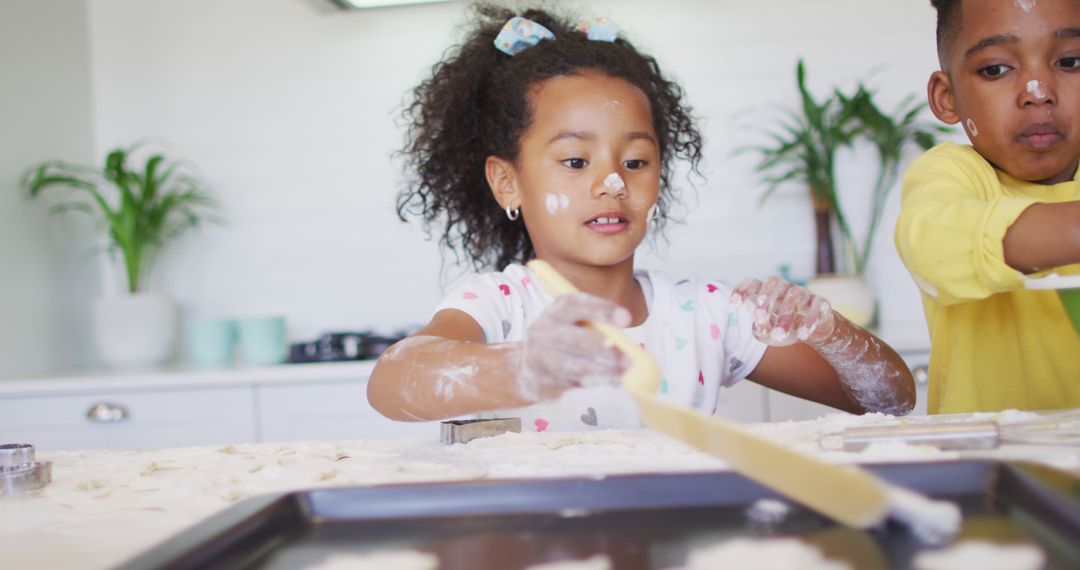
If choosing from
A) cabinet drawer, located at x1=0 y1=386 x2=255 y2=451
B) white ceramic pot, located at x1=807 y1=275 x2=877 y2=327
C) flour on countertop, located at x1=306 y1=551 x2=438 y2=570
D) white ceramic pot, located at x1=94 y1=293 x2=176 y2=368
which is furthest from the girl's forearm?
white ceramic pot, located at x1=94 y1=293 x2=176 y2=368

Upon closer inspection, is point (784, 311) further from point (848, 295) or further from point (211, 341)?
point (211, 341)

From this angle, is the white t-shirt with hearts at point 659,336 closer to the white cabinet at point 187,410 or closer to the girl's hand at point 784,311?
the girl's hand at point 784,311

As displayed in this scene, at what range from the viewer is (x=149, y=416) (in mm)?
1851

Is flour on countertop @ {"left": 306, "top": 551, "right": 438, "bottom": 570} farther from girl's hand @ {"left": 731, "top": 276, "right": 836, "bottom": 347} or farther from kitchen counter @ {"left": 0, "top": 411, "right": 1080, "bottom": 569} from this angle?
girl's hand @ {"left": 731, "top": 276, "right": 836, "bottom": 347}

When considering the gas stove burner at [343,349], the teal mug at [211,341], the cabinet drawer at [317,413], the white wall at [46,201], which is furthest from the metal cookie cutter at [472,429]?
the white wall at [46,201]

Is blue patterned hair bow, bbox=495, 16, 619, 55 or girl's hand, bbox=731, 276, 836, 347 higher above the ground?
blue patterned hair bow, bbox=495, 16, 619, 55

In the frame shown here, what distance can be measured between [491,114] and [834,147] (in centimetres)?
99

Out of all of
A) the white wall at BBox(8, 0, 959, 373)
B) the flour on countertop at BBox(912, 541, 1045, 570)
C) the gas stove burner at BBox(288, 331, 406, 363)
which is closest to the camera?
the flour on countertop at BBox(912, 541, 1045, 570)

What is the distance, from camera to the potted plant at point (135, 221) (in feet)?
6.84

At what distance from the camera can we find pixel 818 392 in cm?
119

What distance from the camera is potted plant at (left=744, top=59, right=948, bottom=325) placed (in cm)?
191

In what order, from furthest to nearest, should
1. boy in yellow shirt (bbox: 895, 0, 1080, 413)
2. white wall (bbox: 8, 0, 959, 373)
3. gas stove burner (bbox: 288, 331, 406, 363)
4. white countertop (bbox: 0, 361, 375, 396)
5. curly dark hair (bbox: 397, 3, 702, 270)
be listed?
white wall (bbox: 8, 0, 959, 373) → gas stove burner (bbox: 288, 331, 406, 363) → white countertop (bbox: 0, 361, 375, 396) → curly dark hair (bbox: 397, 3, 702, 270) → boy in yellow shirt (bbox: 895, 0, 1080, 413)

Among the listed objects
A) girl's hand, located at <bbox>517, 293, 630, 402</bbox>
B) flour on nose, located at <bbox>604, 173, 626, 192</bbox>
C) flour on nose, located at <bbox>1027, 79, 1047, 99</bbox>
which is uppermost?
flour on nose, located at <bbox>1027, 79, 1047, 99</bbox>

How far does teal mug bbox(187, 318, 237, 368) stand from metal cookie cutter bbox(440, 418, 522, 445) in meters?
1.38
